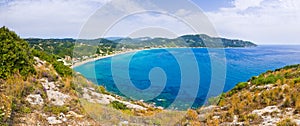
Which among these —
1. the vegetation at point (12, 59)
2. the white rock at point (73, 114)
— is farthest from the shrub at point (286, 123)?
the vegetation at point (12, 59)

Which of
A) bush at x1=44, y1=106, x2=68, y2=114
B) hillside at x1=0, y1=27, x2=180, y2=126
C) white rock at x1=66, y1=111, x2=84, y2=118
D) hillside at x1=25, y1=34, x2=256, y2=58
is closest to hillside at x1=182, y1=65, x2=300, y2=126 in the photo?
hillside at x1=0, y1=27, x2=180, y2=126

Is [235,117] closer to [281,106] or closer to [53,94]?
[281,106]

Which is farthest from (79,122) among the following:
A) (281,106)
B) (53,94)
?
(281,106)

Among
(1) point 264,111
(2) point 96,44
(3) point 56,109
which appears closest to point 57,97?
(3) point 56,109

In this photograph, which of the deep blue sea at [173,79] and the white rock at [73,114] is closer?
the white rock at [73,114]

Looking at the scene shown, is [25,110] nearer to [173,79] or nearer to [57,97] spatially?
[57,97]

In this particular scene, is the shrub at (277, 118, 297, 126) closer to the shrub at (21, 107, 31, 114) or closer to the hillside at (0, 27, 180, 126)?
the hillside at (0, 27, 180, 126)

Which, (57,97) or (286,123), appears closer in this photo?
(286,123)

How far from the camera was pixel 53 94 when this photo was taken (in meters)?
10.9

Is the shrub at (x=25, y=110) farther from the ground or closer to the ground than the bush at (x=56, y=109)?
farther from the ground

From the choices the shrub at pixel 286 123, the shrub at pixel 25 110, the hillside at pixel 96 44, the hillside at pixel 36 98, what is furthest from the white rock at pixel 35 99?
the shrub at pixel 286 123

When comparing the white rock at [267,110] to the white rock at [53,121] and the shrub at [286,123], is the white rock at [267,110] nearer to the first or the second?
the shrub at [286,123]

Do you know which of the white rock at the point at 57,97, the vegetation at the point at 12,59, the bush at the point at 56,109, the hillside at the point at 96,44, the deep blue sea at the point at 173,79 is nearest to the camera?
the bush at the point at 56,109

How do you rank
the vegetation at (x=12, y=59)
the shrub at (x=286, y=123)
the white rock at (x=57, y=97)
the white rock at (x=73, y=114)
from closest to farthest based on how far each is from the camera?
the shrub at (x=286, y=123)
the white rock at (x=73, y=114)
the white rock at (x=57, y=97)
the vegetation at (x=12, y=59)
